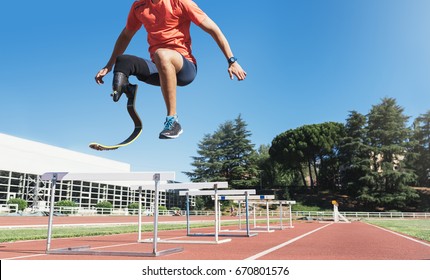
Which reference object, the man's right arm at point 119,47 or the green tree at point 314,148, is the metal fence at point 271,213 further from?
the man's right arm at point 119,47

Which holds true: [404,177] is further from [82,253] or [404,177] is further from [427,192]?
[82,253]

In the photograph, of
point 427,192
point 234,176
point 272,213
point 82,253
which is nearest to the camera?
point 82,253

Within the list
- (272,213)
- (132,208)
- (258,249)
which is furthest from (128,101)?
(272,213)

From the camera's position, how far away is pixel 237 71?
6.41 feet

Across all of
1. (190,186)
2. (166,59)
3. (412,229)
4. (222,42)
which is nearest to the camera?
(166,59)

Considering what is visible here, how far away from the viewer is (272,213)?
51062mm

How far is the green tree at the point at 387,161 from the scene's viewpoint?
5253cm

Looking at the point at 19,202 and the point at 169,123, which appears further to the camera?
the point at 19,202

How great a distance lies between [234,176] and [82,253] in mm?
54794

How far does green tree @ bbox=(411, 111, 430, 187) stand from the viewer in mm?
60688

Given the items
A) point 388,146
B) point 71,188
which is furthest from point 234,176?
point 71,188

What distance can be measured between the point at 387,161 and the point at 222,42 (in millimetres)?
60117

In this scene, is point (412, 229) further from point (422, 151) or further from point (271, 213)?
point (422, 151)

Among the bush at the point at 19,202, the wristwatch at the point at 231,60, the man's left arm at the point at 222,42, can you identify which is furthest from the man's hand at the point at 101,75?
the bush at the point at 19,202
